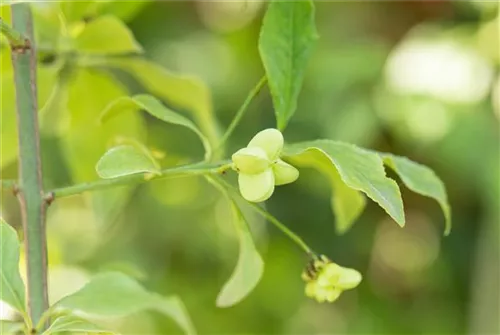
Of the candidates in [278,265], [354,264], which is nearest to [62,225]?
[278,265]

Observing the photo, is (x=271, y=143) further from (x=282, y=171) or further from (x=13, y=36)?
(x=13, y=36)

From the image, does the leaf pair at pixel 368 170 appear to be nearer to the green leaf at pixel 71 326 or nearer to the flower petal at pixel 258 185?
the flower petal at pixel 258 185

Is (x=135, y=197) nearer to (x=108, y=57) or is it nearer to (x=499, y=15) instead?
(x=499, y=15)

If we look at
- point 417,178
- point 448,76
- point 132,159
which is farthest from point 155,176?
point 448,76

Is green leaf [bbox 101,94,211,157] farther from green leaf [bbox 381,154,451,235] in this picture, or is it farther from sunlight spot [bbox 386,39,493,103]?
sunlight spot [bbox 386,39,493,103]

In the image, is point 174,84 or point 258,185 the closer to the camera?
point 258,185

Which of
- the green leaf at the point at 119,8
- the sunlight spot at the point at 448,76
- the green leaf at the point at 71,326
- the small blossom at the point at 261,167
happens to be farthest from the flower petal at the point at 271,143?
the sunlight spot at the point at 448,76
